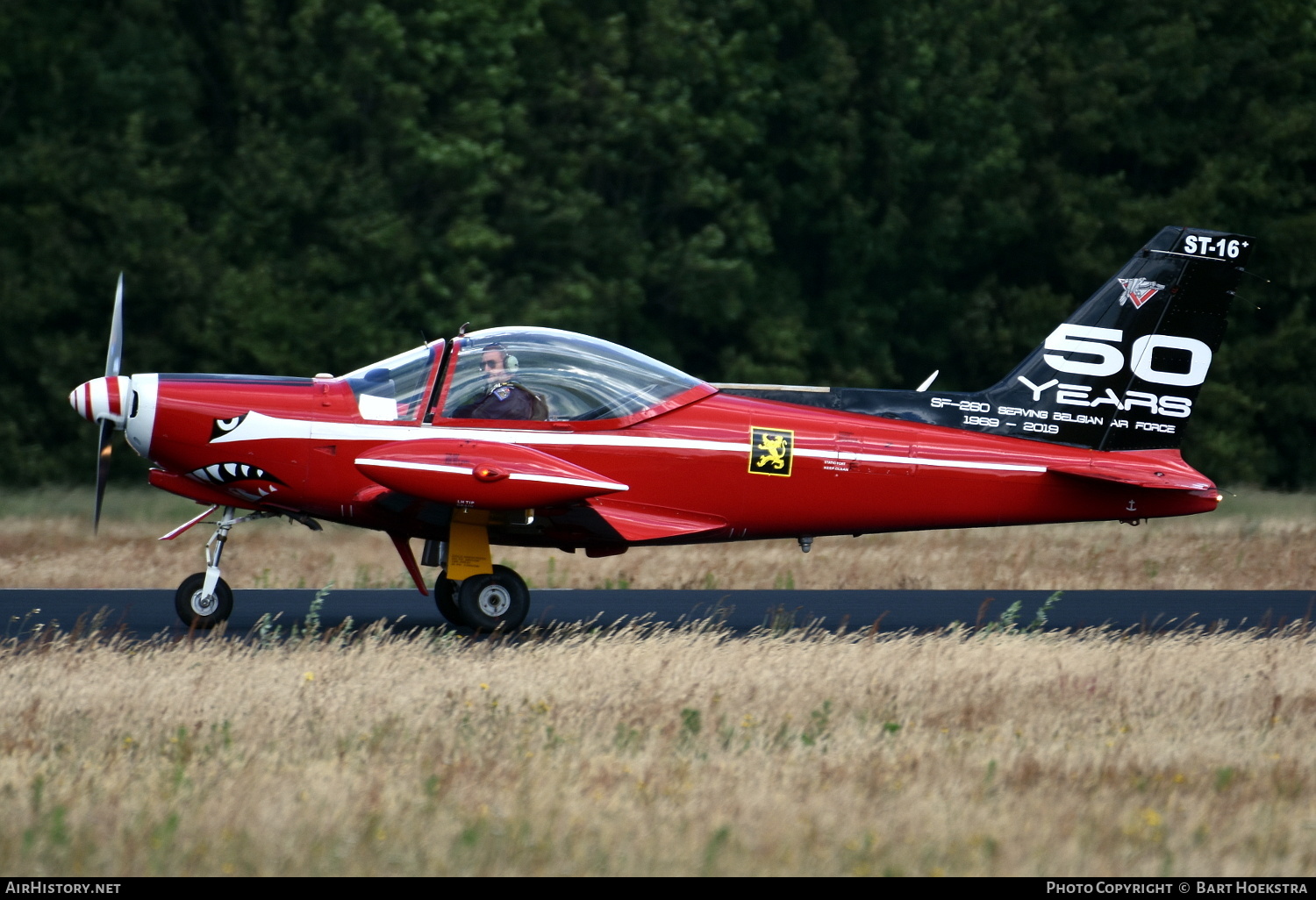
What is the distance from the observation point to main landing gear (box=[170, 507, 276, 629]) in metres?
10.6

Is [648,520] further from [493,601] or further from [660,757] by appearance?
[660,757]

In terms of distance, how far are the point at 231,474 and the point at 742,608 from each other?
433 centimetres

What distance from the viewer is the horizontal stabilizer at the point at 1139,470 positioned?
11.2 m

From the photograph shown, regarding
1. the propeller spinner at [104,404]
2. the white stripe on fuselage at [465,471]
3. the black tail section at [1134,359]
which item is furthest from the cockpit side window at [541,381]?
the propeller spinner at [104,404]

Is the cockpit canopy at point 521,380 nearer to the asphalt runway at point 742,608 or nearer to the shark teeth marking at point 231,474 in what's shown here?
the shark teeth marking at point 231,474

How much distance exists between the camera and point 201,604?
1064 centimetres

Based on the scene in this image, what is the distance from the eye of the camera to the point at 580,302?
27031 mm

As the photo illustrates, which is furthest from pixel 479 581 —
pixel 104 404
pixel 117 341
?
pixel 117 341

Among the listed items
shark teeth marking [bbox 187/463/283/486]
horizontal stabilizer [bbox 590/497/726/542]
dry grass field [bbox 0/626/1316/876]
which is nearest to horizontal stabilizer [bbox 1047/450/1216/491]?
dry grass field [bbox 0/626/1316/876]

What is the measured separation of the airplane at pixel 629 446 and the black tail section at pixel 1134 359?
2 centimetres

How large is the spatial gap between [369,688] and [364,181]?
19.5m

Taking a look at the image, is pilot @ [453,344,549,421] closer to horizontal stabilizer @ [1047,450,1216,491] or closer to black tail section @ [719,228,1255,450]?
black tail section @ [719,228,1255,450]

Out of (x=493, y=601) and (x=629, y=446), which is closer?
(x=493, y=601)

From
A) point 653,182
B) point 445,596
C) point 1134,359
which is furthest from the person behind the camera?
Answer: point 653,182
